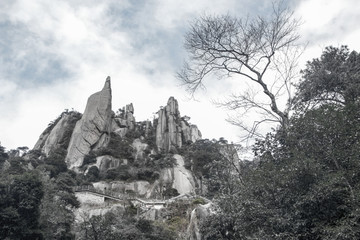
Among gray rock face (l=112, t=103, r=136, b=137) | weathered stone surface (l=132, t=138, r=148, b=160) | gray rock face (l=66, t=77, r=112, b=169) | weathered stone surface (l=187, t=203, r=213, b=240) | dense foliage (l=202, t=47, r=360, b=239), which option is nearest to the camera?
dense foliage (l=202, t=47, r=360, b=239)

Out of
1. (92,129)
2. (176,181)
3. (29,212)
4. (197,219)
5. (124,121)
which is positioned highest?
(124,121)

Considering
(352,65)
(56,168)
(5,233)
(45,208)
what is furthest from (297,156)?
(56,168)

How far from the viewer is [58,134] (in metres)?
49.9

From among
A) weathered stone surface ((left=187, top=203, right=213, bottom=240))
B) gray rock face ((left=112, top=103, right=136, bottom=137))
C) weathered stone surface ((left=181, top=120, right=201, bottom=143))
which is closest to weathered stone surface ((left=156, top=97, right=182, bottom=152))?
weathered stone surface ((left=181, top=120, right=201, bottom=143))

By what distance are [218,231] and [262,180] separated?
3788 millimetres

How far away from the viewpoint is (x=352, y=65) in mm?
13219

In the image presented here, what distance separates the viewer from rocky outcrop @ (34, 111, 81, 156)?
48528mm

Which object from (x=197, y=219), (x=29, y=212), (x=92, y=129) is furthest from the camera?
(x=92, y=129)

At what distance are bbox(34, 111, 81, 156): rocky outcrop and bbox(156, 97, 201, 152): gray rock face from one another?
542 inches

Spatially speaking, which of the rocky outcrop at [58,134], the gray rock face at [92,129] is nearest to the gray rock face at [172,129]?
the gray rock face at [92,129]

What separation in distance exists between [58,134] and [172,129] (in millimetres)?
17696

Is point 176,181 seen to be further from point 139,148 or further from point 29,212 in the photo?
point 29,212

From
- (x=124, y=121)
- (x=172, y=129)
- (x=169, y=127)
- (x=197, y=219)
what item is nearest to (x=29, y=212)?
(x=197, y=219)

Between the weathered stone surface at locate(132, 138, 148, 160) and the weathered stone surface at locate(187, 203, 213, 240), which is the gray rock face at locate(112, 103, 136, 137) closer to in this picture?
the weathered stone surface at locate(132, 138, 148, 160)
